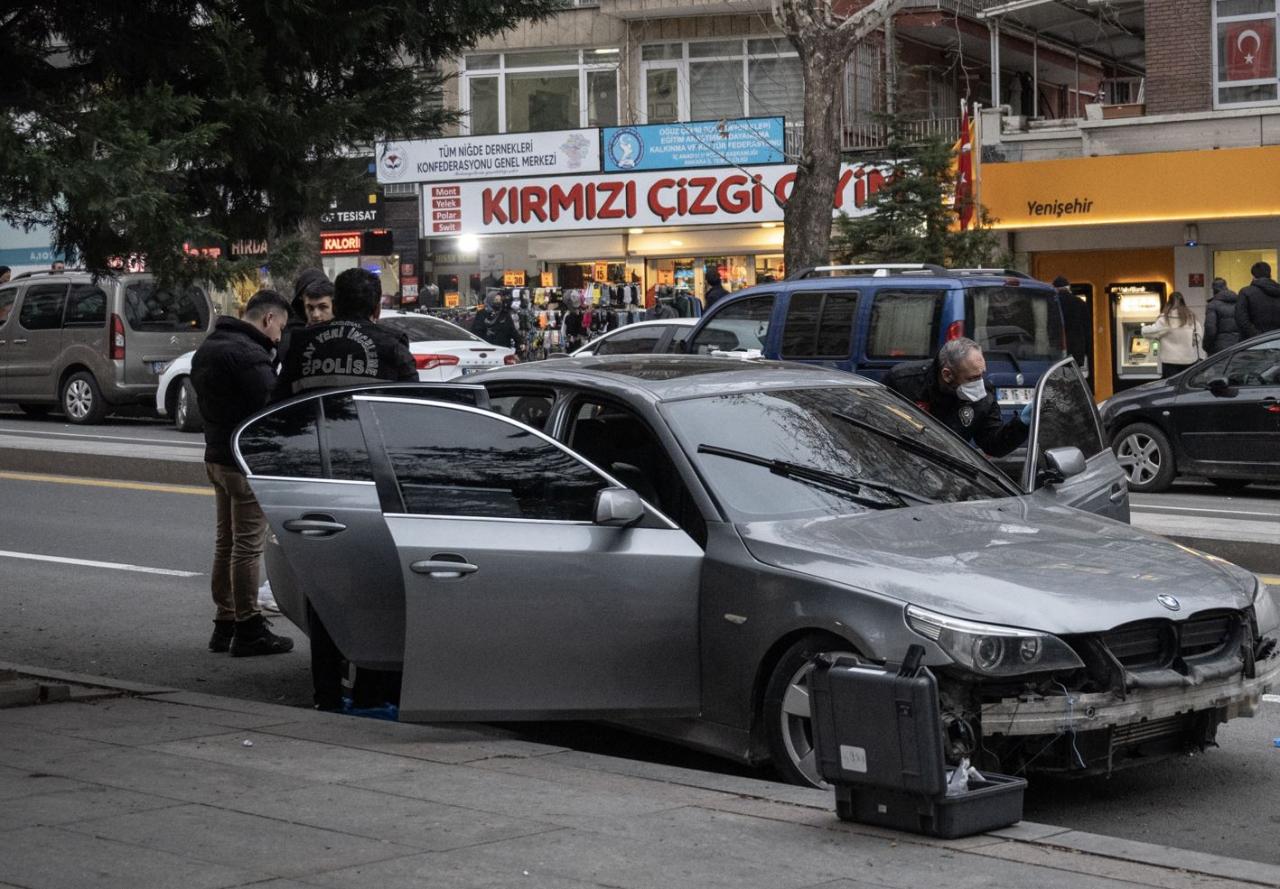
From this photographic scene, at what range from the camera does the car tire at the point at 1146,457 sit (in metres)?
17.6

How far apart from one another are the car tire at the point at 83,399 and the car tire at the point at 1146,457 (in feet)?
45.9

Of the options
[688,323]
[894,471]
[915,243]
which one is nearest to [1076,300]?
[688,323]

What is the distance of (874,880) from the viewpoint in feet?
17.0

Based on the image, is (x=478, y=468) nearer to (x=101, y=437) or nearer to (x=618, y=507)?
(x=618, y=507)

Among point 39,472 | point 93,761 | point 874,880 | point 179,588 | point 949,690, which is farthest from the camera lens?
point 39,472

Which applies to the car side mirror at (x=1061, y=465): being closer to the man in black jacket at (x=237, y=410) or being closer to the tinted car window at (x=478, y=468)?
the tinted car window at (x=478, y=468)

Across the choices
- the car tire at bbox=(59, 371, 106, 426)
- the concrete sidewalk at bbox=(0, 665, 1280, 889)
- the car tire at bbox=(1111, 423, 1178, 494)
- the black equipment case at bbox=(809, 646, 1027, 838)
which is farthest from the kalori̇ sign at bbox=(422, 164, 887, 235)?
the black equipment case at bbox=(809, 646, 1027, 838)

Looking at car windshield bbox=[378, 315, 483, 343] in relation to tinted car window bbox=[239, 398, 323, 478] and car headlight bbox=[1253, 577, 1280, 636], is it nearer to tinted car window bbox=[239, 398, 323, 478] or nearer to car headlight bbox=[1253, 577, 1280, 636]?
tinted car window bbox=[239, 398, 323, 478]

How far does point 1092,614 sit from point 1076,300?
11.6 metres

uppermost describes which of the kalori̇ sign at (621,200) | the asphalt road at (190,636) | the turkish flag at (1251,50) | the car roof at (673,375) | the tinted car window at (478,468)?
the turkish flag at (1251,50)

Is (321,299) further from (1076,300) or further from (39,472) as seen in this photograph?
(39,472)

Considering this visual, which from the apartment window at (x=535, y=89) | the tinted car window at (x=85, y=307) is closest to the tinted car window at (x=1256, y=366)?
the tinted car window at (x=85, y=307)

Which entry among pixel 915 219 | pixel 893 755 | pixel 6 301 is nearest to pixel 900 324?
pixel 915 219

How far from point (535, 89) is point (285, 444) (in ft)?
103
